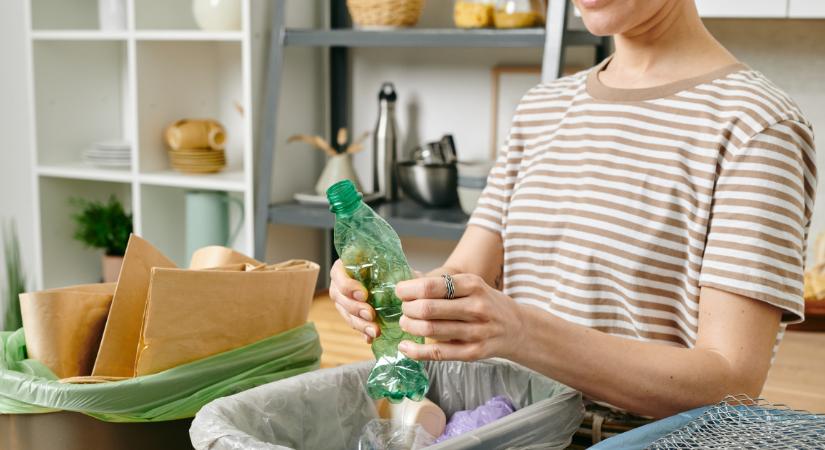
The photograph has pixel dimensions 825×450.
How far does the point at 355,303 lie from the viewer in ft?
3.16

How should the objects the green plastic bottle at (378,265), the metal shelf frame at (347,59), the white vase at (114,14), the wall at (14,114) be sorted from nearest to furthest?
the green plastic bottle at (378,265) < the metal shelf frame at (347,59) < the white vase at (114,14) < the wall at (14,114)

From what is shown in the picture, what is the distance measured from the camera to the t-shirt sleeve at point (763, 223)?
1.04 m

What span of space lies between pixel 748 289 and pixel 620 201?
0.69 feet

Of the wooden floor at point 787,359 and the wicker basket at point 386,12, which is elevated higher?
the wicker basket at point 386,12

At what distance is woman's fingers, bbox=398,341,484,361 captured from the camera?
901 mm

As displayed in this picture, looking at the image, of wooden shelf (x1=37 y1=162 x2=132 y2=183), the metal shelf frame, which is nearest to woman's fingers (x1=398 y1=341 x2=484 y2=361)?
the metal shelf frame

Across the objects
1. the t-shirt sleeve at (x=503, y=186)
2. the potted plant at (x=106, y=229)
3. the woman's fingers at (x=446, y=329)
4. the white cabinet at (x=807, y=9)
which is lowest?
the potted plant at (x=106, y=229)

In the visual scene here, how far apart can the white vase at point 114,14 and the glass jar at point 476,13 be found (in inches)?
43.3

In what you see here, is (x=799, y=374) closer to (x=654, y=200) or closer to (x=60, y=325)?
(x=654, y=200)

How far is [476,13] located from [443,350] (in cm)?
143

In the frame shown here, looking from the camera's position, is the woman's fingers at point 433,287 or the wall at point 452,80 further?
the wall at point 452,80

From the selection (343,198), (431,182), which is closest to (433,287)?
(343,198)

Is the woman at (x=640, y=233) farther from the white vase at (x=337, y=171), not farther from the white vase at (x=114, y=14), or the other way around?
the white vase at (x=114, y=14)

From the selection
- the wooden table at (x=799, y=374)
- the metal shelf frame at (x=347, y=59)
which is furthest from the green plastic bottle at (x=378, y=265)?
the metal shelf frame at (x=347, y=59)
